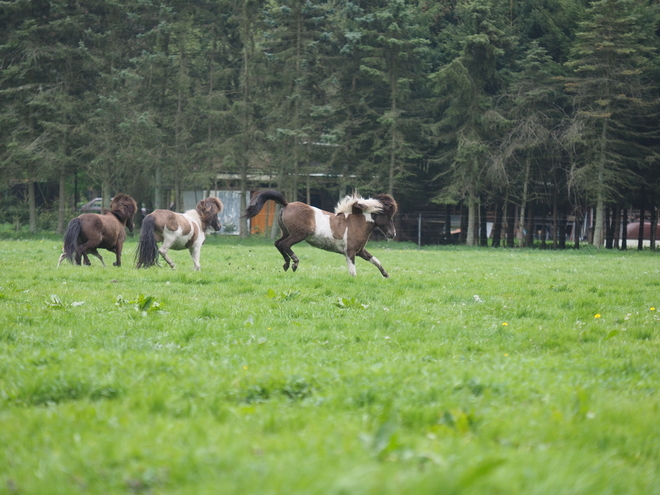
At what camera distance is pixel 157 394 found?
4172 mm

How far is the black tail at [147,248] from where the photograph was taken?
14.3m

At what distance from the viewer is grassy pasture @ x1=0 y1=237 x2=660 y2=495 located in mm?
2918

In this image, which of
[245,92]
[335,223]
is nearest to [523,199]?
[245,92]

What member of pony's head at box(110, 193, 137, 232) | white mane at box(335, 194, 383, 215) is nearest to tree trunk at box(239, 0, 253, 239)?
pony's head at box(110, 193, 137, 232)

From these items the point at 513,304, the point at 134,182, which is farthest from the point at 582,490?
the point at 134,182

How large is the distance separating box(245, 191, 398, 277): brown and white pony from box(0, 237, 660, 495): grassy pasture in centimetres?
509

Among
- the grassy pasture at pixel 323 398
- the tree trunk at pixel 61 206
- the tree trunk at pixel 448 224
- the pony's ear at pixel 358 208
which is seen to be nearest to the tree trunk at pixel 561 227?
the tree trunk at pixel 448 224

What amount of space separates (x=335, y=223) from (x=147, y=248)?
4138 mm

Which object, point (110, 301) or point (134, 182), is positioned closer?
point (110, 301)

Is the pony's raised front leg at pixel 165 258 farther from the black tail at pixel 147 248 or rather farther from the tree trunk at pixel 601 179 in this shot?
the tree trunk at pixel 601 179

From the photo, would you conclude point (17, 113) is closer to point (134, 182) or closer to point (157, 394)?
point (134, 182)

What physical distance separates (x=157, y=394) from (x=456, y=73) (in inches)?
1315

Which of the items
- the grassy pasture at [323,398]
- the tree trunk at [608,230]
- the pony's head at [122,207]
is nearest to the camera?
the grassy pasture at [323,398]

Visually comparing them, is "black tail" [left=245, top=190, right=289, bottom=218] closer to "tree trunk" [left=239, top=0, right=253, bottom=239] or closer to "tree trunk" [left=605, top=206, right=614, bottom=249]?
"tree trunk" [left=239, top=0, right=253, bottom=239]
